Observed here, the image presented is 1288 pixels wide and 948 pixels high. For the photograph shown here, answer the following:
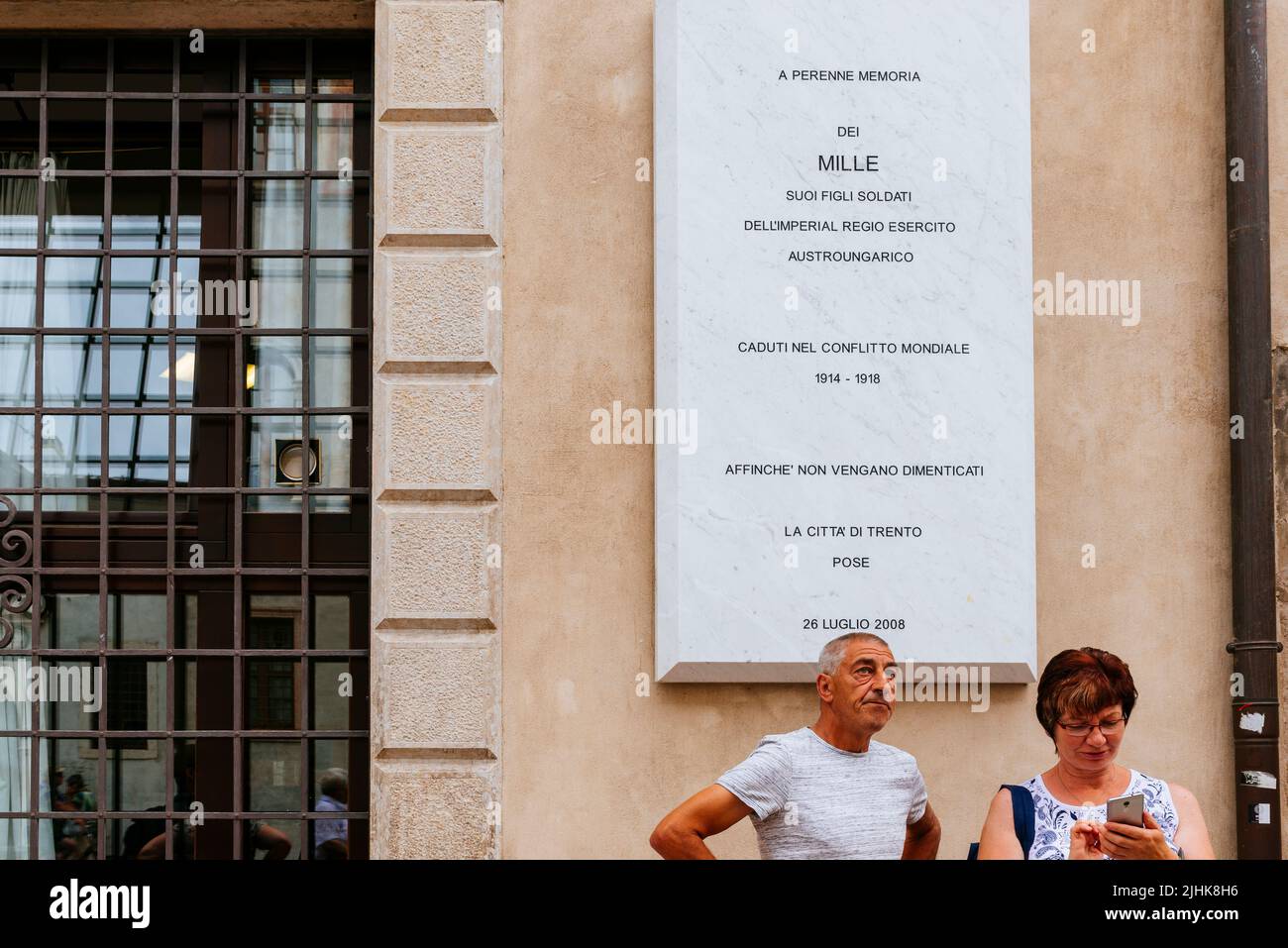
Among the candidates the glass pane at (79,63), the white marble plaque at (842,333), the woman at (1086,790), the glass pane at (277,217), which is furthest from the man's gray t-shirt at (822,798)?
the glass pane at (79,63)

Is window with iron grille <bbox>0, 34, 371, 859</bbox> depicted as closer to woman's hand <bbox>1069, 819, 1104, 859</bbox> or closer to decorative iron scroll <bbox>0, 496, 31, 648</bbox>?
decorative iron scroll <bbox>0, 496, 31, 648</bbox>

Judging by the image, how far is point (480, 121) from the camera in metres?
5.06

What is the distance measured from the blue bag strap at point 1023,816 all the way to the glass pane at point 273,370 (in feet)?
10.9

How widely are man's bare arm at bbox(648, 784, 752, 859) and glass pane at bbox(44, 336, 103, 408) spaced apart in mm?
3243

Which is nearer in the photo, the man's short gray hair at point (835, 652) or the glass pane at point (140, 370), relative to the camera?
the man's short gray hair at point (835, 652)

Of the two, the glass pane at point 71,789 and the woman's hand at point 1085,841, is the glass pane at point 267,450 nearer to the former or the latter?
the glass pane at point 71,789

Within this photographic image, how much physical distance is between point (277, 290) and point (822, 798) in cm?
323

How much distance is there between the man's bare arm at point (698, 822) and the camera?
3691 mm

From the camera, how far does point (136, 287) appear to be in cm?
542

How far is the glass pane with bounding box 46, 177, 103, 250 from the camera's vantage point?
17.9 feet

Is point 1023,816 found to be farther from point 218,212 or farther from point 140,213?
point 140,213

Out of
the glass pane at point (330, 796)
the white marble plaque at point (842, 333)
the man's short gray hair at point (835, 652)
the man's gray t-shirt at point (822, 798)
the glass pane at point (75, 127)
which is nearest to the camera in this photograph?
the man's gray t-shirt at point (822, 798)

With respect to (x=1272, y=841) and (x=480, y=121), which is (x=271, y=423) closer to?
(x=480, y=121)

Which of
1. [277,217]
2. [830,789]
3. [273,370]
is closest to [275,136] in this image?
[277,217]
